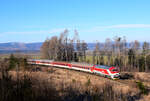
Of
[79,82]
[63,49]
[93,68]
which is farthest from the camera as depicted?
[63,49]

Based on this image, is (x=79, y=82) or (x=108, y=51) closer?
(x=79, y=82)

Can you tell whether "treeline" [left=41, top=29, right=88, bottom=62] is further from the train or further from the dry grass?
the dry grass

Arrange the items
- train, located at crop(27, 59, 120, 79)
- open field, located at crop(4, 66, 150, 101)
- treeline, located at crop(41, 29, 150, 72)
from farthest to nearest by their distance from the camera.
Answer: treeline, located at crop(41, 29, 150, 72) → train, located at crop(27, 59, 120, 79) → open field, located at crop(4, 66, 150, 101)

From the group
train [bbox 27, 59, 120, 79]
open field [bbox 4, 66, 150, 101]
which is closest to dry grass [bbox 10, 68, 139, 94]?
open field [bbox 4, 66, 150, 101]

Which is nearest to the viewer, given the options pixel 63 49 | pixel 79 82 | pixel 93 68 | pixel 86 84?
pixel 86 84

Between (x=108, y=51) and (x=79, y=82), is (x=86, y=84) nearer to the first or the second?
(x=79, y=82)

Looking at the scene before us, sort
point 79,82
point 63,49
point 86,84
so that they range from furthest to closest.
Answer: point 63,49 → point 79,82 → point 86,84

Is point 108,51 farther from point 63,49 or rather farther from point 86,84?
point 86,84

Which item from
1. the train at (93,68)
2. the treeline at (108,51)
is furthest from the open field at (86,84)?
the treeline at (108,51)

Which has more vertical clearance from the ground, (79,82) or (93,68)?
(79,82)

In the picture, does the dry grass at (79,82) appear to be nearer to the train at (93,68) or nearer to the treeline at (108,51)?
the train at (93,68)

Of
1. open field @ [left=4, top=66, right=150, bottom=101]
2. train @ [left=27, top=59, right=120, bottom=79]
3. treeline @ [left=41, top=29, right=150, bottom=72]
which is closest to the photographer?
open field @ [left=4, top=66, right=150, bottom=101]

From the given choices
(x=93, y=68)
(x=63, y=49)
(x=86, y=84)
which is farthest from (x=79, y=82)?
(x=63, y=49)

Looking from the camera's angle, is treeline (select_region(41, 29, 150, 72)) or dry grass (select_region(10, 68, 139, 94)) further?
treeline (select_region(41, 29, 150, 72))
